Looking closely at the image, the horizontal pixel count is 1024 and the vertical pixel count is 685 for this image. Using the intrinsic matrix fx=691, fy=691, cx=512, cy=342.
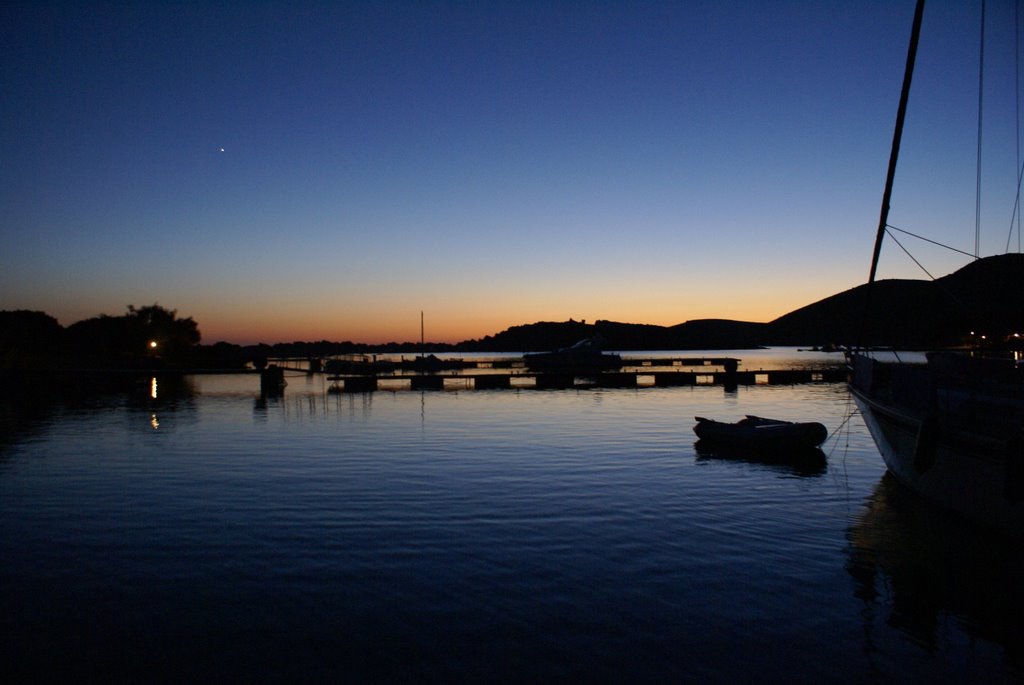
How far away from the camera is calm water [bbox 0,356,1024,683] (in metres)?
9.06

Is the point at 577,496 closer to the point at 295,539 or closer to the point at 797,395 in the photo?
the point at 295,539

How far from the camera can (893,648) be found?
959 centimetres

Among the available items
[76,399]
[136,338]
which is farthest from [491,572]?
[136,338]

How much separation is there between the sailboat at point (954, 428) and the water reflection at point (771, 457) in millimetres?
4115

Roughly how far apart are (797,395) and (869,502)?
4623 centimetres

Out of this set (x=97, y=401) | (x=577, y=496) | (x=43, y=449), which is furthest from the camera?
(x=97, y=401)

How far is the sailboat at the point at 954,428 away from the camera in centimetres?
1248

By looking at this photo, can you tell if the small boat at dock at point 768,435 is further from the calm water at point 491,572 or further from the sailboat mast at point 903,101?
the sailboat mast at point 903,101

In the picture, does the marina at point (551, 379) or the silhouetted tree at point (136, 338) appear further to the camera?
the silhouetted tree at point (136, 338)

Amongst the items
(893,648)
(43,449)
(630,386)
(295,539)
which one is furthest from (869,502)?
(630,386)

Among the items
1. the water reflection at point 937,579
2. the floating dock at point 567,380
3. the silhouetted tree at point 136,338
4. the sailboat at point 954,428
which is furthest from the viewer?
the silhouetted tree at point 136,338

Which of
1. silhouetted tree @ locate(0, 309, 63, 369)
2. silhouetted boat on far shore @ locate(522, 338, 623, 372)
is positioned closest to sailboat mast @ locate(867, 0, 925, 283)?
silhouetted boat on far shore @ locate(522, 338, 623, 372)

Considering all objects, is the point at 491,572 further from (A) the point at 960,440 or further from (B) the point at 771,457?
(B) the point at 771,457

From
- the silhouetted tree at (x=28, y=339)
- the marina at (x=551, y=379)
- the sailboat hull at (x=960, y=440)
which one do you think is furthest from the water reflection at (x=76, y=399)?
the sailboat hull at (x=960, y=440)
